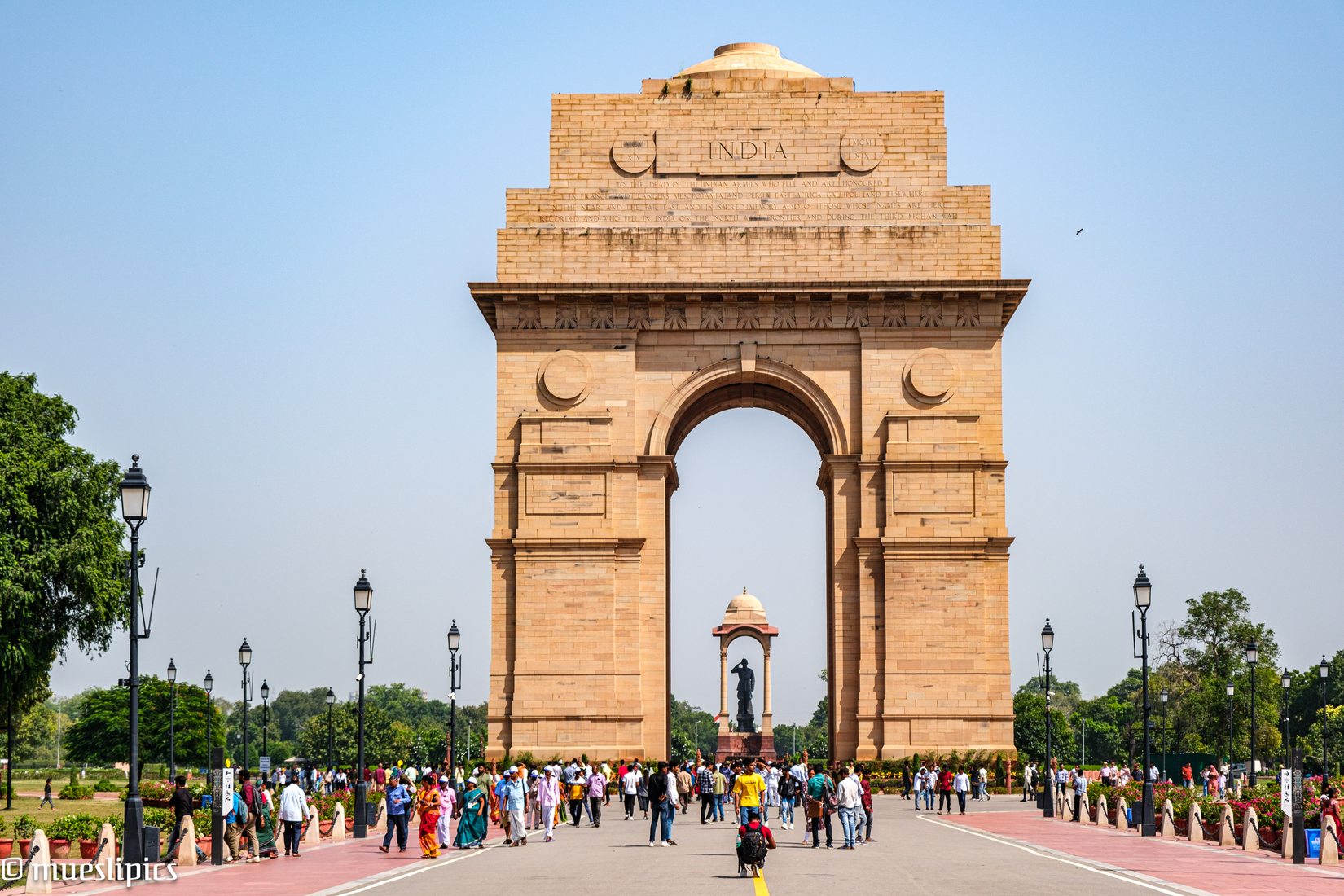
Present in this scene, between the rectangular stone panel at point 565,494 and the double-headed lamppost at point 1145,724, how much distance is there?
16.8 meters

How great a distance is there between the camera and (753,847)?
81.9 ft

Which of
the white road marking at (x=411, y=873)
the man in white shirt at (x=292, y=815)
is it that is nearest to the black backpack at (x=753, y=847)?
the white road marking at (x=411, y=873)

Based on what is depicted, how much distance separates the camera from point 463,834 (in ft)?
109

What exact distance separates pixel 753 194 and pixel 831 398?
20.8ft

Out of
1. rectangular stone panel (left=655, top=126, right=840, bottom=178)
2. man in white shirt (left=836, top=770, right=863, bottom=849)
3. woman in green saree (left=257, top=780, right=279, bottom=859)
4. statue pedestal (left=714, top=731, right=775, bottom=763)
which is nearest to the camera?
woman in green saree (left=257, top=780, right=279, bottom=859)

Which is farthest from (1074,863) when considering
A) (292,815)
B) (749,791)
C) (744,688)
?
(744,688)

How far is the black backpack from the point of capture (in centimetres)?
2497

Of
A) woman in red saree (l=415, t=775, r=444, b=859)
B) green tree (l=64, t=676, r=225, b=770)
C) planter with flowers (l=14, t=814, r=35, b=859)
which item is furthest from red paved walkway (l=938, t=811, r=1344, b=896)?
green tree (l=64, t=676, r=225, b=770)

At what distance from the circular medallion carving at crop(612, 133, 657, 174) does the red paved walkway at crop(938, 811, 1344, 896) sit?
21.8m

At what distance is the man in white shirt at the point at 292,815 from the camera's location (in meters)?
31.3

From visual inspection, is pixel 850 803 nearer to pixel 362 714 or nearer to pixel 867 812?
pixel 867 812

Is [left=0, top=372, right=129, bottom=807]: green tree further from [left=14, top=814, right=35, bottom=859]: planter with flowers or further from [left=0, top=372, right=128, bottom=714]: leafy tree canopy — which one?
[left=14, top=814, right=35, bottom=859]: planter with flowers

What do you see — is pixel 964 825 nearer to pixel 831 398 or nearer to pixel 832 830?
pixel 832 830

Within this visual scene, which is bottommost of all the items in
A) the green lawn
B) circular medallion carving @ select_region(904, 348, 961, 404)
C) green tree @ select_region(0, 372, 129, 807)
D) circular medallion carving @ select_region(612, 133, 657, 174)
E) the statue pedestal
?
the green lawn
